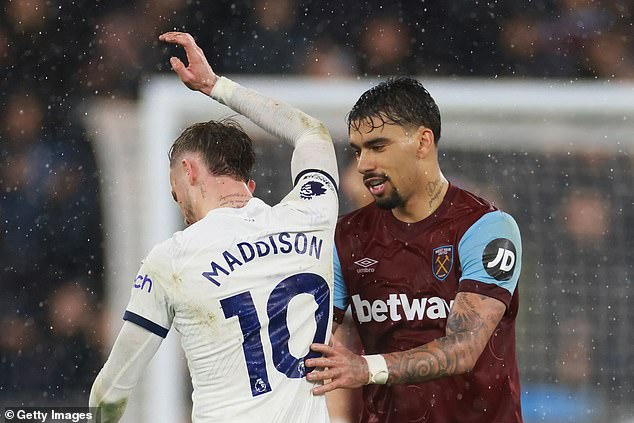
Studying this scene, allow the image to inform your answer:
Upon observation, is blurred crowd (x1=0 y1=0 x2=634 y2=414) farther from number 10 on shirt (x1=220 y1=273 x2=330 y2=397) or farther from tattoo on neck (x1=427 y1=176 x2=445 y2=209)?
number 10 on shirt (x1=220 y1=273 x2=330 y2=397)

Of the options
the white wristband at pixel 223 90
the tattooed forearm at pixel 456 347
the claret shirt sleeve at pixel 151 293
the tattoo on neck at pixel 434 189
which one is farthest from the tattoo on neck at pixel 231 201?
the tattoo on neck at pixel 434 189

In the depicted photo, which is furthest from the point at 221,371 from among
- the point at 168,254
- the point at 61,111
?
the point at 61,111

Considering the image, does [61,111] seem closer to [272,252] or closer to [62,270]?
[62,270]

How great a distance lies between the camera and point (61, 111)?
24.8 ft

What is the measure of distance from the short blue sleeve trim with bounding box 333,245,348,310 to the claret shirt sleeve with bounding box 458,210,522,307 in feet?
1.24

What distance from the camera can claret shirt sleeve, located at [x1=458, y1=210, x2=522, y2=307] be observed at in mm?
3080

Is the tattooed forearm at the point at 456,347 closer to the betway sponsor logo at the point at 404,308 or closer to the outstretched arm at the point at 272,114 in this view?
the betway sponsor logo at the point at 404,308

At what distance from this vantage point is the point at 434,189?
129 inches

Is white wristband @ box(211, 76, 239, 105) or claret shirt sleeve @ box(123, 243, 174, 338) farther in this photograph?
white wristband @ box(211, 76, 239, 105)

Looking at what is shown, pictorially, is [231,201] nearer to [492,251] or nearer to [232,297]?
[232,297]

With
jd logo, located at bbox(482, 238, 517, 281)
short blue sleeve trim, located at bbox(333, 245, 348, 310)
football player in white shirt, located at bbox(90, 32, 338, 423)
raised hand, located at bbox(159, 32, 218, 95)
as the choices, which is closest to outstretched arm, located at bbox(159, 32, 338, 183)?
raised hand, located at bbox(159, 32, 218, 95)

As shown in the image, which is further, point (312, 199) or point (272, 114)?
point (272, 114)

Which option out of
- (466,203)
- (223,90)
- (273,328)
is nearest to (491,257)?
(466,203)

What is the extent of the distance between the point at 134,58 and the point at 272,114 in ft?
15.5
